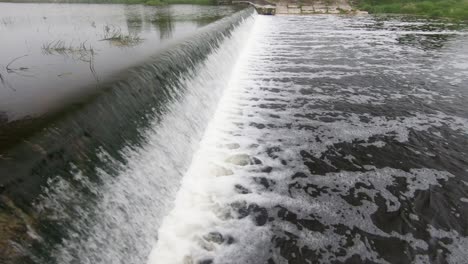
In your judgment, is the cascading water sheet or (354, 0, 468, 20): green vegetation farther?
(354, 0, 468, 20): green vegetation

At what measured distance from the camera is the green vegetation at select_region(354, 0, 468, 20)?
33969mm

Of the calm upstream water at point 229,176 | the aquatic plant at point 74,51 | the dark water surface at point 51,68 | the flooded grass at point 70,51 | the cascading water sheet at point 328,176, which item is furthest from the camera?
the flooded grass at point 70,51

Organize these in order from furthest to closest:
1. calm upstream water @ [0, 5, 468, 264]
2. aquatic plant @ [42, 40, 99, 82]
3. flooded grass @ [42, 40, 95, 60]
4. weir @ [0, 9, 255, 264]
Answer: flooded grass @ [42, 40, 95, 60]
aquatic plant @ [42, 40, 99, 82]
calm upstream water @ [0, 5, 468, 264]
weir @ [0, 9, 255, 264]

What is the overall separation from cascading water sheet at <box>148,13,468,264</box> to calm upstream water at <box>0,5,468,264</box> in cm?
3

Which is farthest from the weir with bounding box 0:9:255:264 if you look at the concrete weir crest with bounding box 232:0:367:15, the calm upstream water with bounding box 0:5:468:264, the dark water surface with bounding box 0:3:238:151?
the concrete weir crest with bounding box 232:0:367:15

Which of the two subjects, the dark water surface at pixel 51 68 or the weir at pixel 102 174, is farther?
the dark water surface at pixel 51 68

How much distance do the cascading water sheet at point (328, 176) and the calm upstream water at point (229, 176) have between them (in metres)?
0.03

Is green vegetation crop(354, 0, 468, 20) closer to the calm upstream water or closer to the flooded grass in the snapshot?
the calm upstream water

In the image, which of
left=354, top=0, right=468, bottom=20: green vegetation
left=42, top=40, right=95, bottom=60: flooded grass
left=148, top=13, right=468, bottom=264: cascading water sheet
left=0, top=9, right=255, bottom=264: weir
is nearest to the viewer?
left=0, top=9, right=255, bottom=264: weir

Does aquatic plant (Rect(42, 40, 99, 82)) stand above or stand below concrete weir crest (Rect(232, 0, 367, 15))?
below

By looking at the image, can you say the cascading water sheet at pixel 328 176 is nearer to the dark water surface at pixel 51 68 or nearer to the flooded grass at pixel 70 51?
the dark water surface at pixel 51 68

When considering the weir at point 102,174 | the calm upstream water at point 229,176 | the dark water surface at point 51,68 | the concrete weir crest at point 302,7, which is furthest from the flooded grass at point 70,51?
the concrete weir crest at point 302,7

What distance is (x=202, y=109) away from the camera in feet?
27.1

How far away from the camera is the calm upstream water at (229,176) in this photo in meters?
3.46
